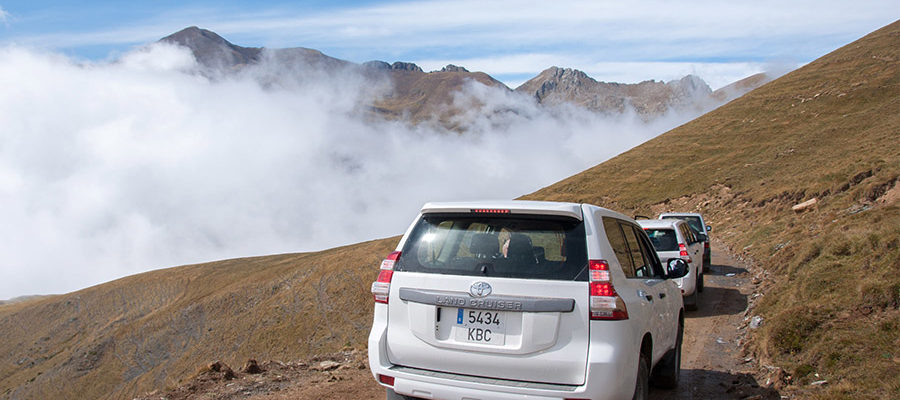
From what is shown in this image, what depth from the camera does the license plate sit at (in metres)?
4.75

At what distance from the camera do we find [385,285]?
5.20m

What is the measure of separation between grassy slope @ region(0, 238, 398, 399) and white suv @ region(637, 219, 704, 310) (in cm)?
2755

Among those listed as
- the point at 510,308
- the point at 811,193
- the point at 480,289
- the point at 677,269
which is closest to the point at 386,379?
the point at 480,289

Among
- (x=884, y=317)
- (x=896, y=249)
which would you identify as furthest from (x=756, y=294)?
(x=884, y=317)

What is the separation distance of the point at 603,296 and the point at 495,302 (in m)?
0.77

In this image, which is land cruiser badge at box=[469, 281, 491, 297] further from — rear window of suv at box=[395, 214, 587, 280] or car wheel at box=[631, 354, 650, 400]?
car wheel at box=[631, 354, 650, 400]

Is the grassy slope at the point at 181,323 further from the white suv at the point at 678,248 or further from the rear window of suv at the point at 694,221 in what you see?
the white suv at the point at 678,248

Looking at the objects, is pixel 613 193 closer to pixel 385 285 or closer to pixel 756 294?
pixel 756 294

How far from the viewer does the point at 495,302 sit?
472cm

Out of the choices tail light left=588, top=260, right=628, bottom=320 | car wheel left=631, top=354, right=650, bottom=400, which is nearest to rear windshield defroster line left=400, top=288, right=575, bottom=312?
tail light left=588, top=260, right=628, bottom=320

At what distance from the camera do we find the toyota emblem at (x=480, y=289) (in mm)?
4766

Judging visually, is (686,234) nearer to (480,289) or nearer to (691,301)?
(691,301)

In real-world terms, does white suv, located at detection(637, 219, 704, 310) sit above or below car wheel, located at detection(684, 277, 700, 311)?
above

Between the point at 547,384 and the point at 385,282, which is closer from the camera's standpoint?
the point at 547,384
